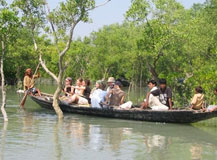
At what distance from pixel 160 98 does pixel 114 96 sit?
6.76ft

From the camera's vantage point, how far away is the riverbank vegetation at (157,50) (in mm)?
19828

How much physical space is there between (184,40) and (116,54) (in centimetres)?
2483

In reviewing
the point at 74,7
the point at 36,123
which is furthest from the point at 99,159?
the point at 74,7

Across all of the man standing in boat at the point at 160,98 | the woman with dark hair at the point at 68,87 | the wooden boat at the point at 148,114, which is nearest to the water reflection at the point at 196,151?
the wooden boat at the point at 148,114

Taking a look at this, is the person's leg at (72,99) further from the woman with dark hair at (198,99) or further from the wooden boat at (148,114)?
the woman with dark hair at (198,99)

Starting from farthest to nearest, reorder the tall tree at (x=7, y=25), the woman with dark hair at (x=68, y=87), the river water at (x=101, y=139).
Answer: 1. the woman with dark hair at (x=68, y=87)
2. the tall tree at (x=7, y=25)
3. the river water at (x=101, y=139)

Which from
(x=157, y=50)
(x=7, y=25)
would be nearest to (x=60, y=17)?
(x=7, y=25)

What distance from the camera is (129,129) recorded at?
43.0 feet

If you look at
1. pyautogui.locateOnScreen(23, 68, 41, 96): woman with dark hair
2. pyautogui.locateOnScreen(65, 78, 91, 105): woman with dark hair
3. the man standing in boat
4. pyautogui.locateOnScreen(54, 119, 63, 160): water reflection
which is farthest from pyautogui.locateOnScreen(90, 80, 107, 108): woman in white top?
pyautogui.locateOnScreen(23, 68, 41, 96): woman with dark hair

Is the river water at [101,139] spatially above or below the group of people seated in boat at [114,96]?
below

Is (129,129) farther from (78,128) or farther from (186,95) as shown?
(186,95)

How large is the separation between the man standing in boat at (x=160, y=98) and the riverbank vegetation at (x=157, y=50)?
292 centimetres

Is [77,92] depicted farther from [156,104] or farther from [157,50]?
[157,50]

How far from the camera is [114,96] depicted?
15.6 metres
